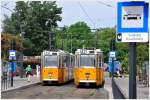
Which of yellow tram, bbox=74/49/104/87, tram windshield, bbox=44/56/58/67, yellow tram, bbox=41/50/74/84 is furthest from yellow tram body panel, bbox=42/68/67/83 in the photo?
yellow tram, bbox=74/49/104/87

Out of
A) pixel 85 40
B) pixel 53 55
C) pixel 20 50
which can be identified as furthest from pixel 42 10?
pixel 85 40

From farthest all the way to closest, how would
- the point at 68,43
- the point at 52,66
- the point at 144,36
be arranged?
the point at 68,43 → the point at 52,66 → the point at 144,36

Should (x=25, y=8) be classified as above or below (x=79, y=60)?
above

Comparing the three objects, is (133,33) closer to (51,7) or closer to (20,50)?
(20,50)

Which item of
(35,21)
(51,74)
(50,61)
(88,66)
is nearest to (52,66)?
(50,61)

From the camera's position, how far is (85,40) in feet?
427

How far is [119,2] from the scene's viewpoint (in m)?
11.2

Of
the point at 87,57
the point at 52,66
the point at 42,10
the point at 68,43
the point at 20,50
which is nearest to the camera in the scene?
the point at 87,57

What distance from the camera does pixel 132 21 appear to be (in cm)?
1110

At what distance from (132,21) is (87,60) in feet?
104

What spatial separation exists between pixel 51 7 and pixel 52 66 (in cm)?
4110

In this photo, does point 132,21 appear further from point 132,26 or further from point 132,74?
point 132,74

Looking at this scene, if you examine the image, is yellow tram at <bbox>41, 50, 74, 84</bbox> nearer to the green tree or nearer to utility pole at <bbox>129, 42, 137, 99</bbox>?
the green tree

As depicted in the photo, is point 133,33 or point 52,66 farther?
point 52,66
